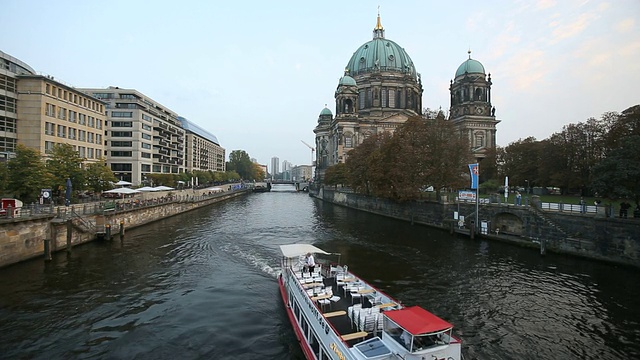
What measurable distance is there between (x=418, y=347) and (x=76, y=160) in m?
52.9

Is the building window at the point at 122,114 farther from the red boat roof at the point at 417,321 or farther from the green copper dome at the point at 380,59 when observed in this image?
the green copper dome at the point at 380,59

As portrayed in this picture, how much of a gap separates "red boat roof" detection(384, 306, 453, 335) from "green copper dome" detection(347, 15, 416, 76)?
476ft

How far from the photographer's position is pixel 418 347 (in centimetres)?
1180

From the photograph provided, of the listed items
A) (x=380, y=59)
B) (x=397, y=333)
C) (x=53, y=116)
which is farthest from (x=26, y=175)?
(x=380, y=59)

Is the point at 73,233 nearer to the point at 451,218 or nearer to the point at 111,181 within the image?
the point at 111,181

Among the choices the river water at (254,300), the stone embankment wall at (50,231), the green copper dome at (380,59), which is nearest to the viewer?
the river water at (254,300)

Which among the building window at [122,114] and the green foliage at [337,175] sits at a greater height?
the building window at [122,114]

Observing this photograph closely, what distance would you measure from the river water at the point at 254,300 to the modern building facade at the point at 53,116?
97.3ft

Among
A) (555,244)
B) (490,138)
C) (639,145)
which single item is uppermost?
(490,138)

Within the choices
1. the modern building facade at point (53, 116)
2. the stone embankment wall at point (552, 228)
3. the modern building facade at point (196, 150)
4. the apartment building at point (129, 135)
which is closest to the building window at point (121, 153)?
the apartment building at point (129, 135)

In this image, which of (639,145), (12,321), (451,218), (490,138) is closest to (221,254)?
(12,321)

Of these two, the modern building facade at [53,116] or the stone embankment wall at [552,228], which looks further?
the modern building facade at [53,116]

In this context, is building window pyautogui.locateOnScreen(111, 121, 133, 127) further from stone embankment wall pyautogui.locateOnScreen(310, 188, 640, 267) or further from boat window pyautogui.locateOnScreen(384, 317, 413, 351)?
boat window pyautogui.locateOnScreen(384, 317, 413, 351)

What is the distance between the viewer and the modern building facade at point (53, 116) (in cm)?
→ 5500
